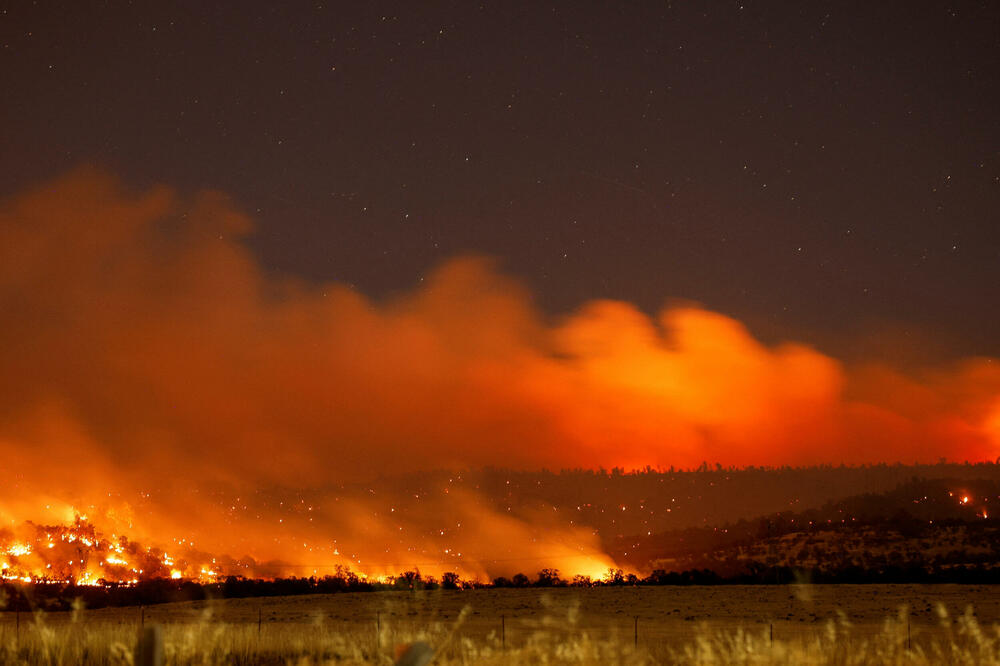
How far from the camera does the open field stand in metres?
14.5

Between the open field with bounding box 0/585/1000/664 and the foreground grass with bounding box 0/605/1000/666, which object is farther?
the open field with bounding box 0/585/1000/664

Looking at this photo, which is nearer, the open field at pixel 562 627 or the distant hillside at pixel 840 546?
the open field at pixel 562 627

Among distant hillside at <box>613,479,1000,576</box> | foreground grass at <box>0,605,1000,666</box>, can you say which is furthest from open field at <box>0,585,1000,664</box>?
distant hillside at <box>613,479,1000,576</box>

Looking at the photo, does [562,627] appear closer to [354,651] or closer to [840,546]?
[354,651]

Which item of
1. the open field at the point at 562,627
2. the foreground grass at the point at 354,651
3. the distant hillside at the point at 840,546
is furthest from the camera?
the distant hillside at the point at 840,546

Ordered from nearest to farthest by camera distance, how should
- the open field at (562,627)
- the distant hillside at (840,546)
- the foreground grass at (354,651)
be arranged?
the foreground grass at (354,651) < the open field at (562,627) < the distant hillside at (840,546)

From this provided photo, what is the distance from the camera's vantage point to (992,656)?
14859mm

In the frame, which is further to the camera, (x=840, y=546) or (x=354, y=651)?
(x=840, y=546)

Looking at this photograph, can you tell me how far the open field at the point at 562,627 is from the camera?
14461 mm

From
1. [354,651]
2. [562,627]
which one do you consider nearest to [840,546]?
[562,627]

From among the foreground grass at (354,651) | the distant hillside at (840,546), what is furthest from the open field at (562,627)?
the distant hillside at (840,546)

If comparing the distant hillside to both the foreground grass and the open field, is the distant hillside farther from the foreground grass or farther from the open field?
the foreground grass

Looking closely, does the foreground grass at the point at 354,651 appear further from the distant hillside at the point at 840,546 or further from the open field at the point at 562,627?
the distant hillside at the point at 840,546

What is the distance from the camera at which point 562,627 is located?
3134 centimetres
